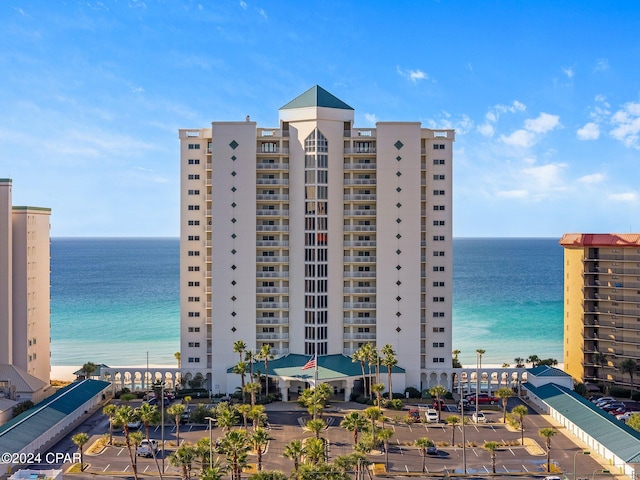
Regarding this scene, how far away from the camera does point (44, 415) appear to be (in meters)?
56.2

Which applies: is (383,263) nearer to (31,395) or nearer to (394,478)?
(394,478)

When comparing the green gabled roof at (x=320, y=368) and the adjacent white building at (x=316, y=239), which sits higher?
the adjacent white building at (x=316, y=239)

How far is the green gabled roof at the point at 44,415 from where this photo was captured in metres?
49.4

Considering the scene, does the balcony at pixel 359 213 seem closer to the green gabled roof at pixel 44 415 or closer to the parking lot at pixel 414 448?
the parking lot at pixel 414 448

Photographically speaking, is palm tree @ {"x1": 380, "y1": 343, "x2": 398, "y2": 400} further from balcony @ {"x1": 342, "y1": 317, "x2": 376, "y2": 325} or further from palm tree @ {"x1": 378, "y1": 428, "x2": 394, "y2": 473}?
palm tree @ {"x1": 378, "y1": 428, "x2": 394, "y2": 473}

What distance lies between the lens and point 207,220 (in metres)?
75.2

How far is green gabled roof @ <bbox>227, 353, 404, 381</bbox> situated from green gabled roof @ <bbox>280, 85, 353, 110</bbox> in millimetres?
26720

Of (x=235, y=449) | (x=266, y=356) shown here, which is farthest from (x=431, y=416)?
(x=235, y=449)

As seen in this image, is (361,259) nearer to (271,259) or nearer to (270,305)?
(271,259)

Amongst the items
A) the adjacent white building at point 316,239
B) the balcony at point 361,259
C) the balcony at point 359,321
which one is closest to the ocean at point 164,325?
the adjacent white building at point 316,239

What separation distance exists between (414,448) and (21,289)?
138 ft

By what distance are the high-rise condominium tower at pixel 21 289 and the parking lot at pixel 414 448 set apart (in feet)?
37.5

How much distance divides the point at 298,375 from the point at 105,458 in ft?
72.6

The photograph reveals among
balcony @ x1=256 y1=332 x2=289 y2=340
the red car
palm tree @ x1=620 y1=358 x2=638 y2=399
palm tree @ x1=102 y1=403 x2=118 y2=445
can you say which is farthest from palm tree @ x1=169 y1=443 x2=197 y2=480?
palm tree @ x1=620 y1=358 x2=638 y2=399
